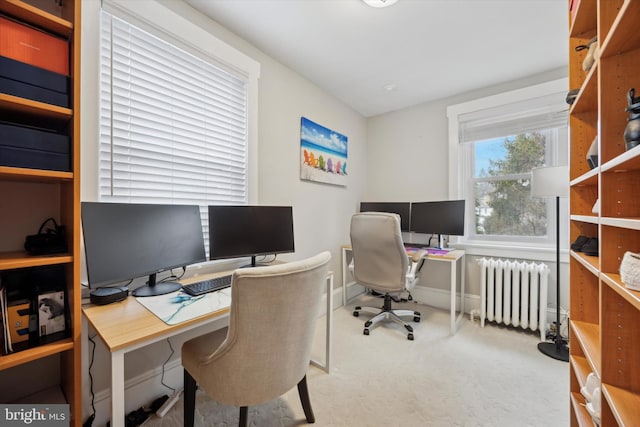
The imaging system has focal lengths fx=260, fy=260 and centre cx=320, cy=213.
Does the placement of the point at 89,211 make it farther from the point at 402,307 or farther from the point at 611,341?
the point at 402,307

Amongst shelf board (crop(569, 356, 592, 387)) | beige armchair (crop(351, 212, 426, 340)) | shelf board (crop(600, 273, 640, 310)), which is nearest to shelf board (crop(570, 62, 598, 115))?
shelf board (crop(600, 273, 640, 310))

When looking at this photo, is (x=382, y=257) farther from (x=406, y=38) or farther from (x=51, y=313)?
(x=51, y=313)

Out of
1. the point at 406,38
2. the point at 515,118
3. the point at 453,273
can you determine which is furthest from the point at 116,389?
the point at 515,118

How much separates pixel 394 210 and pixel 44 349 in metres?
2.95

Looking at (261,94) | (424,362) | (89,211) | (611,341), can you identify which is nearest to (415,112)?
(261,94)

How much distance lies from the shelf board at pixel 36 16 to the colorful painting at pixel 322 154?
1728mm

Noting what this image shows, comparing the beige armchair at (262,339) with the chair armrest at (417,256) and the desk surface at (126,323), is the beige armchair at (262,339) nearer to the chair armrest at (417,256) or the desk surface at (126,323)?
the desk surface at (126,323)

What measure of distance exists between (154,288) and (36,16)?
47.4 inches

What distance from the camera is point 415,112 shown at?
3.20 meters

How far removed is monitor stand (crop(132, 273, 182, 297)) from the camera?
1.30 meters

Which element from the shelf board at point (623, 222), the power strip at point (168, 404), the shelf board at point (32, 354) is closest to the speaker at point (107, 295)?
the shelf board at point (32, 354)

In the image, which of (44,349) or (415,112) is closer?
(44,349)

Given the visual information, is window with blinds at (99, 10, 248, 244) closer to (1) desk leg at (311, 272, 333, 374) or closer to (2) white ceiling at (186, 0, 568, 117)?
(2) white ceiling at (186, 0, 568, 117)

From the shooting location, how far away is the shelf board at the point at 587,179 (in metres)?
0.90
